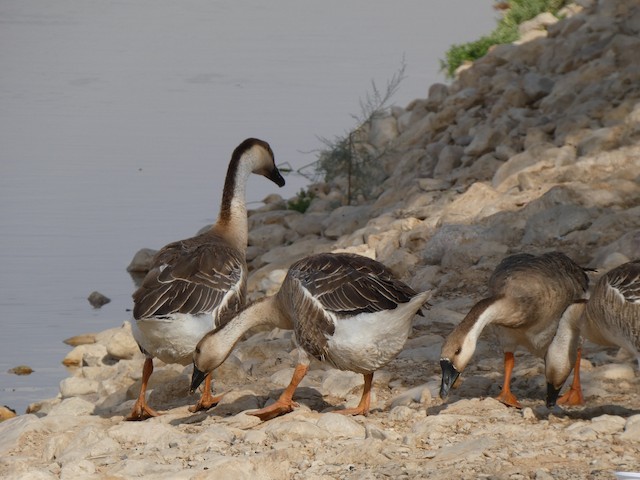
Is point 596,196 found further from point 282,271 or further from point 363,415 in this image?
point 363,415

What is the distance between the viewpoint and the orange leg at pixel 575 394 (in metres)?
7.54

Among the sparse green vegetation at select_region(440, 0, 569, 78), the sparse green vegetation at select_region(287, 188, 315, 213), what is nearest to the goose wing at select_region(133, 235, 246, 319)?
the sparse green vegetation at select_region(287, 188, 315, 213)

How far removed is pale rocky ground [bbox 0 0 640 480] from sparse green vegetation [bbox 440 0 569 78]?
6.34 ft

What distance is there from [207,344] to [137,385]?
6.35 ft

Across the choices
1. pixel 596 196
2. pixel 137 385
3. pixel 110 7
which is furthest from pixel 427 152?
pixel 110 7

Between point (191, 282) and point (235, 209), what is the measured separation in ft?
5.39

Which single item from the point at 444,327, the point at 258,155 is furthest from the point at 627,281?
the point at 258,155

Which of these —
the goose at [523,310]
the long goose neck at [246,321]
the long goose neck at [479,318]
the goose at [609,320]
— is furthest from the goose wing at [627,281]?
the long goose neck at [246,321]

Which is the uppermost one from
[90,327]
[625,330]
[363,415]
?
[625,330]

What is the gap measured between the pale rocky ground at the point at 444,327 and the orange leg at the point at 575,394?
10cm

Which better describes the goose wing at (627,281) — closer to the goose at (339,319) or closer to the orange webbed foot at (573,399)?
the orange webbed foot at (573,399)

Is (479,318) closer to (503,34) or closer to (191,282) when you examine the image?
(191,282)

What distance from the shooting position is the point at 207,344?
7.68m

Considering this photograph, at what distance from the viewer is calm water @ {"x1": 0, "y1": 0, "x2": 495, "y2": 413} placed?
13539mm
